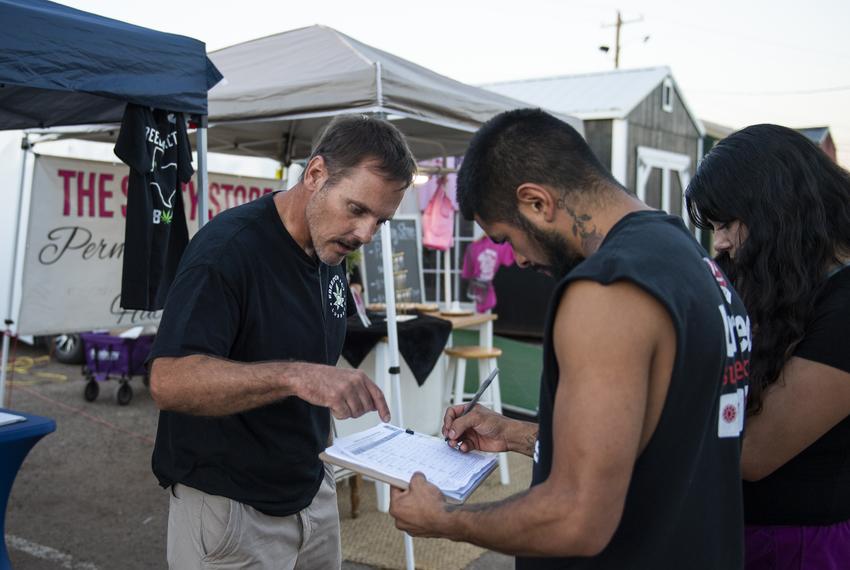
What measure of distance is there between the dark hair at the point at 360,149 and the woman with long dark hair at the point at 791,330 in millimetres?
787

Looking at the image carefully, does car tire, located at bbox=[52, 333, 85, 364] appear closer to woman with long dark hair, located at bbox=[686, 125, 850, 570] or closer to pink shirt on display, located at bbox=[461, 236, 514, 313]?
pink shirt on display, located at bbox=[461, 236, 514, 313]

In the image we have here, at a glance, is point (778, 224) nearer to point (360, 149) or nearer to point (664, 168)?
point (360, 149)

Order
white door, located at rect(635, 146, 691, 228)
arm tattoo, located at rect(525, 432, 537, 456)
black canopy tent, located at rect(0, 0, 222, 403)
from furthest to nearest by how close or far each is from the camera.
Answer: white door, located at rect(635, 146, 691, 228)
black canopy tent, located at rect(0, 0, 222, 403)
arm tattoo, located at rect(525, 432, 537, 456)

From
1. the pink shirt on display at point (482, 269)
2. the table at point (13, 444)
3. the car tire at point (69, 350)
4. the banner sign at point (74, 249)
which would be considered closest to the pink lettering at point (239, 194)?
the banner sign at point (74, 249)

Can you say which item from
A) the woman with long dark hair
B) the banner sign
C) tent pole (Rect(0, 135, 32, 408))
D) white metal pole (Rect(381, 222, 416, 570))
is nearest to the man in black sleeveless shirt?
the woman with long dark hair

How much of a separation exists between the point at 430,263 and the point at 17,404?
5711 millimetres

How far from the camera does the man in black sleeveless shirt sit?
1.06 metres

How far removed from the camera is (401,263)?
246 inches

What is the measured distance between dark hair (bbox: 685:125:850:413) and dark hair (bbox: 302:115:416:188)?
0.81 metres

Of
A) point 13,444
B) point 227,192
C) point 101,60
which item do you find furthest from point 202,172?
point 227,192

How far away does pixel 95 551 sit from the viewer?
13.2 feet

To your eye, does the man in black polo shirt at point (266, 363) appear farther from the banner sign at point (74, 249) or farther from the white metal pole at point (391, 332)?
the banner sign at point (74, 249)

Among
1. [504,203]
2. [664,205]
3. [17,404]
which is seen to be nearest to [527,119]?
[504,203]

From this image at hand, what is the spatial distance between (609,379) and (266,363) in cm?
88
